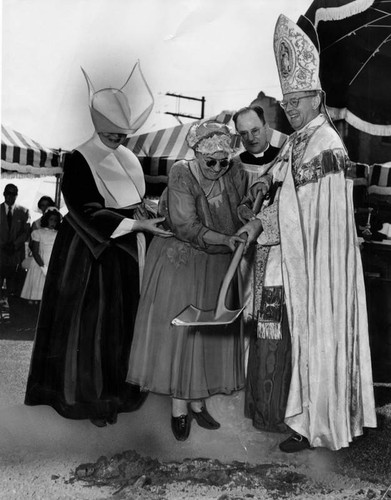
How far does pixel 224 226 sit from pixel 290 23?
1141mm

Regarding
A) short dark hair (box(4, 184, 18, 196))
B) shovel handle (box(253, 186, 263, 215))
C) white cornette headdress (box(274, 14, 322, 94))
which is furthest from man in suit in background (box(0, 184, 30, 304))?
white cornette headdress (box(274, 14, 322, 94))

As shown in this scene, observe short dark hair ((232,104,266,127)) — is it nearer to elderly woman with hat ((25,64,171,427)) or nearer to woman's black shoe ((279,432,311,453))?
elderly woman with hat ((25,64,171,427))

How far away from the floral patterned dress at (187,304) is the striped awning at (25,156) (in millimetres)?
649

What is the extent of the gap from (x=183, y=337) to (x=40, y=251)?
2.91ft

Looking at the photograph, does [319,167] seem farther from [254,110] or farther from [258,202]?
[254,110]

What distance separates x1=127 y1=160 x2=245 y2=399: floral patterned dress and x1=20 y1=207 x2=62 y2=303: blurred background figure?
1.78ft

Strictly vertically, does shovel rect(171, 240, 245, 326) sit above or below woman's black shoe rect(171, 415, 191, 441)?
above

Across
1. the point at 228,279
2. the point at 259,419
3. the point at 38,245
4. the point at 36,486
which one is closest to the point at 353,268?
the point at 228,279

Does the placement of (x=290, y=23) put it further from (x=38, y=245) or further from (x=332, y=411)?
(x=332, y=411)

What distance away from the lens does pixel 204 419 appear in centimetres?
411

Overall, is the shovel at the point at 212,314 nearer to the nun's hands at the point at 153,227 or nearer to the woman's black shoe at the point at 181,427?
the nun's hands at the point at 153,227

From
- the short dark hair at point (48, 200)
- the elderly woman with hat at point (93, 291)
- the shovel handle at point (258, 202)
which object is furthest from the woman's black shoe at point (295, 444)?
the short dark hair at point (48, 200)

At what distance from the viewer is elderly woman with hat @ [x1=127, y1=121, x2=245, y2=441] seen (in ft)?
13.3

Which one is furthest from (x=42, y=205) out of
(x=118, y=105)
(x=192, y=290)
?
(x=192, y=290)
